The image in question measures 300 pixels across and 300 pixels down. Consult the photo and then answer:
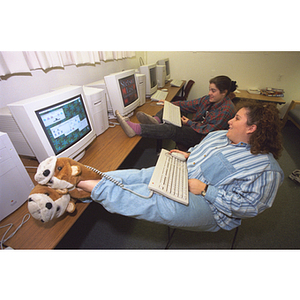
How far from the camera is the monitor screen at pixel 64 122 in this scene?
826mm

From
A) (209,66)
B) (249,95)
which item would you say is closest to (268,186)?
(249,95)

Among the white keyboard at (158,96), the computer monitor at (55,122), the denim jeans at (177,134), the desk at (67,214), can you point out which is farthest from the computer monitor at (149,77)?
the computer monitor at (55,122)

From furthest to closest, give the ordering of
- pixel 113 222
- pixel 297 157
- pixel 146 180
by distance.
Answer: pixel 297 157
pixel 113 222
pixel 146 180

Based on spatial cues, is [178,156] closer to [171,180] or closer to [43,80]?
[171,180]

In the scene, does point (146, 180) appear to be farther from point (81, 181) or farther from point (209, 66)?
point (209, 66)

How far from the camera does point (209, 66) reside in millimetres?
3611

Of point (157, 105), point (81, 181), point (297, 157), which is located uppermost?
point (81, 181)

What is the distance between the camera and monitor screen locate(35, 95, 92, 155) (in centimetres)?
83

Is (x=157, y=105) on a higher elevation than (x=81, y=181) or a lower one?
lower

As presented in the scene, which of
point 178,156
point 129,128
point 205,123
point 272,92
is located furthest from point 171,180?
point 272,92

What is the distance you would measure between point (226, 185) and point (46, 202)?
3.03 ft

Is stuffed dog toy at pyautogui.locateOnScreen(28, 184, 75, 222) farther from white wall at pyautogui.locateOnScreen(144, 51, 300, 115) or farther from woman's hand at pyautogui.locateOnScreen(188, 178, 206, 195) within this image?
white wall at pyautogui.locateOnScreen(144, 51, 300, 115)

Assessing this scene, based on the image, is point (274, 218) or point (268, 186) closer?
point (268, 186)
